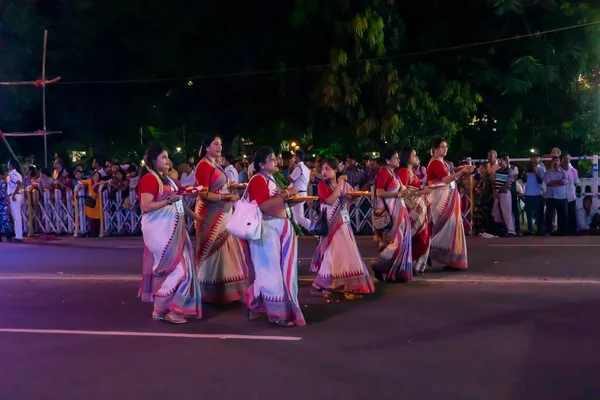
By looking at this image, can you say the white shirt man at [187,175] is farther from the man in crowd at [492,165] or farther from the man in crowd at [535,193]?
the man in crowd at [535,193]

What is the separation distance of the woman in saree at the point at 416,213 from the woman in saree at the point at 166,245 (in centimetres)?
336

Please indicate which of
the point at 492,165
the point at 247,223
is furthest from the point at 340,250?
the point at 492,165

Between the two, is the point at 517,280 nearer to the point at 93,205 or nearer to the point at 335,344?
the point at 335,344

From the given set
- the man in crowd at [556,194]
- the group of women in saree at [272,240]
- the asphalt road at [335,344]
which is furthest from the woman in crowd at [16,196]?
the man in crowd at [556,194]

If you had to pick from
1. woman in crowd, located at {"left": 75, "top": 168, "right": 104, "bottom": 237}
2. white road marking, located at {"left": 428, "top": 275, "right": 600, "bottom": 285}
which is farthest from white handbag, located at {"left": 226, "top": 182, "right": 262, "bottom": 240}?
woman in crowd, located at {"left": 75, "top": 168, "right": 104, "bottom": 237}

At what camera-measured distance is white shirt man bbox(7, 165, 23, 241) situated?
17.3 metres

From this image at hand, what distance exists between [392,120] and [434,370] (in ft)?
47.2

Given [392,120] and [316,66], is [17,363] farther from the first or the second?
[316,66]

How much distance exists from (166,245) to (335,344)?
207 centimetres

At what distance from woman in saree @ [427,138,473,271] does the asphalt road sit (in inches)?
12.4

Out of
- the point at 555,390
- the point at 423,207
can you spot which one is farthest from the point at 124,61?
the point at 555,390

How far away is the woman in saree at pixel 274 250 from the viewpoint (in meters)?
7.63

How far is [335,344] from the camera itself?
7.05 m

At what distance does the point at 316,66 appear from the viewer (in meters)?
21.7
